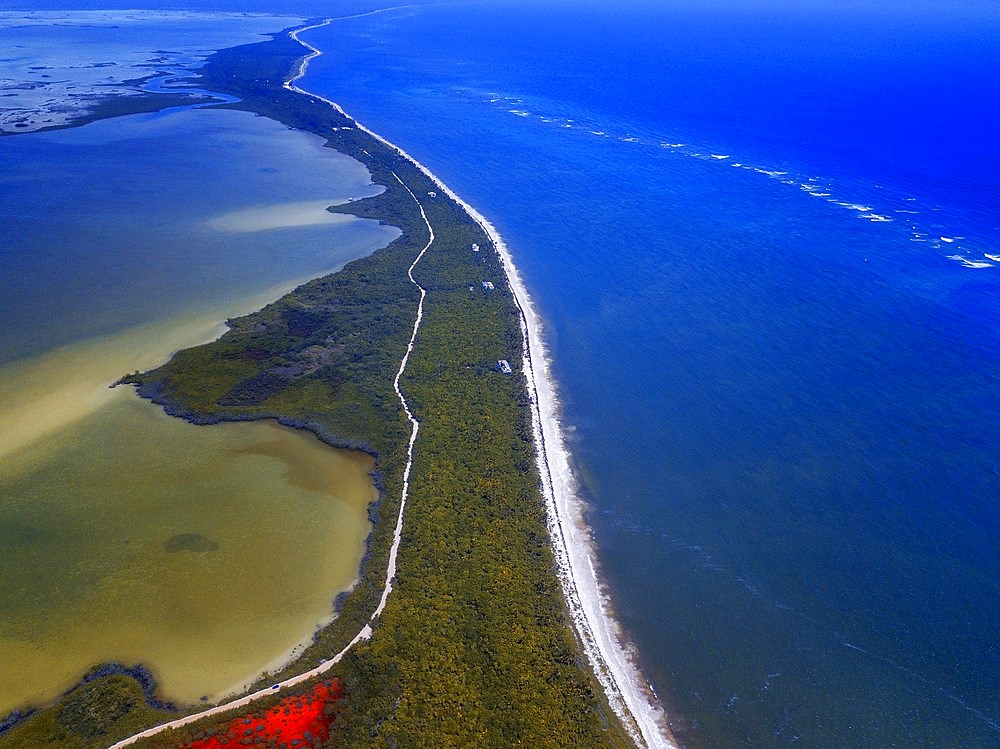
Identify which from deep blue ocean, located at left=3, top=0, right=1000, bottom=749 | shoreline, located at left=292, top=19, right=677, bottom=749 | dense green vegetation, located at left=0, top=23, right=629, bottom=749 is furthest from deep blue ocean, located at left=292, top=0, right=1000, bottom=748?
dense green vegetation, located at left=0, top=23, right=629, bottom=749

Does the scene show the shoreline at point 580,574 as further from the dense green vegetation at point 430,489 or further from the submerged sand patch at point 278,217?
the submerged sand patch at point 278,217

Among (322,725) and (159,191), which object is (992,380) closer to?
(322,725)

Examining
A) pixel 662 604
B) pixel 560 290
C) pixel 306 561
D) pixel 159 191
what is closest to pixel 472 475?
pixel 306 561

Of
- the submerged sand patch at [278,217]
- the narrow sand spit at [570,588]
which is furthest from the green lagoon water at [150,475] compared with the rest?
the narrow sand spit at [570,588]

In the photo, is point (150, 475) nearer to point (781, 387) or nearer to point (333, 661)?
point (333, 661)

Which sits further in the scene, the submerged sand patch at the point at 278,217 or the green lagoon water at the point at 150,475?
the submerged sand patch at the point at 278,217

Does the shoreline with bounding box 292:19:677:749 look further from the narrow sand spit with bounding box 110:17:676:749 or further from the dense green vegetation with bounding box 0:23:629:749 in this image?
the dense green vegetation with bounding box 0:23:629:749
